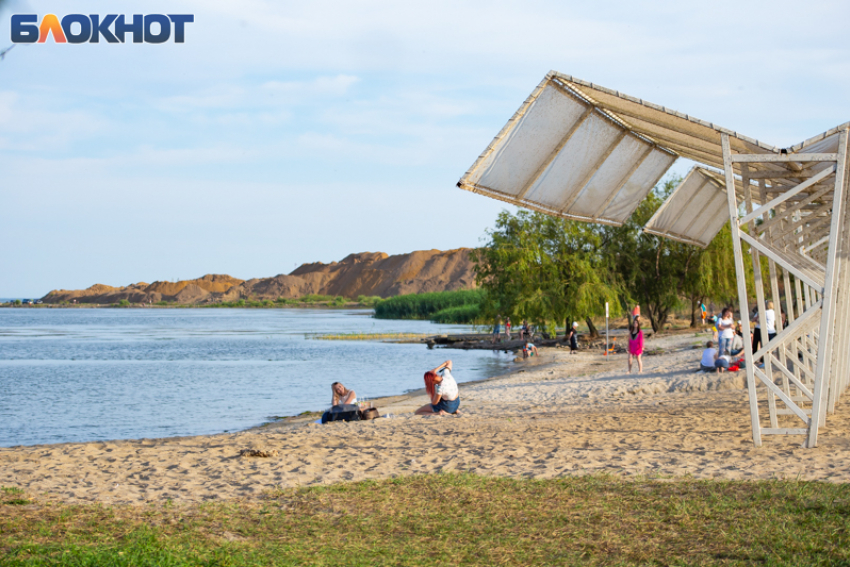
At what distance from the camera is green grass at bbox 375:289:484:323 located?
8050cm

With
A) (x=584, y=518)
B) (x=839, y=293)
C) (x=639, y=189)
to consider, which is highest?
(x=639, y=189)

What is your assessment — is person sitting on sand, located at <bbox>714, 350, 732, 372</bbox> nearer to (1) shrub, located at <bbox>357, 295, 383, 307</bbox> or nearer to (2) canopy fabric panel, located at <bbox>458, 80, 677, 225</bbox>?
(2) canopy fabric panel, located at <bbox>458, 80, 677, 225</bbox>

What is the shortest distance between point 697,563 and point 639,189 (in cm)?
734

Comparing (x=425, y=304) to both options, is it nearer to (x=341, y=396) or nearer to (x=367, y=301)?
(x=341, y=396)

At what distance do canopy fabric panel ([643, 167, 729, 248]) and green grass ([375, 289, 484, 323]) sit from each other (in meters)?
58.9

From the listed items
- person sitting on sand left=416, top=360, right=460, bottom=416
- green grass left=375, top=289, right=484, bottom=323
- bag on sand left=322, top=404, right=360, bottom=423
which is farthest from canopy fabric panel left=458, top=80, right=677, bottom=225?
green grass left=375, top=289, right=484, bottom=323

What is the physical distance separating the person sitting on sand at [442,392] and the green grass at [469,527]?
658 centimetres

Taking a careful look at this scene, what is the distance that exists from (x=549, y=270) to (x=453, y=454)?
29.3 metres

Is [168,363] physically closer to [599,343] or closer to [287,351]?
[287,351]

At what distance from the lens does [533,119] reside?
27.5 ft

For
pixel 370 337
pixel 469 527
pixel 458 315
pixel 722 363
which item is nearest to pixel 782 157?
pixel 469 527

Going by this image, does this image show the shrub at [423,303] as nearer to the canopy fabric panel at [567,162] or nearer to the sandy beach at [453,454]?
the sandy beach at [453,454]

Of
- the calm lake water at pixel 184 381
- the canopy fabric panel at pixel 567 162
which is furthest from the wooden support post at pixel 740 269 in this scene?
the calm lake water at pixel 184 381

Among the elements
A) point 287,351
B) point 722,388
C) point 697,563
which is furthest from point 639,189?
point 287,351
